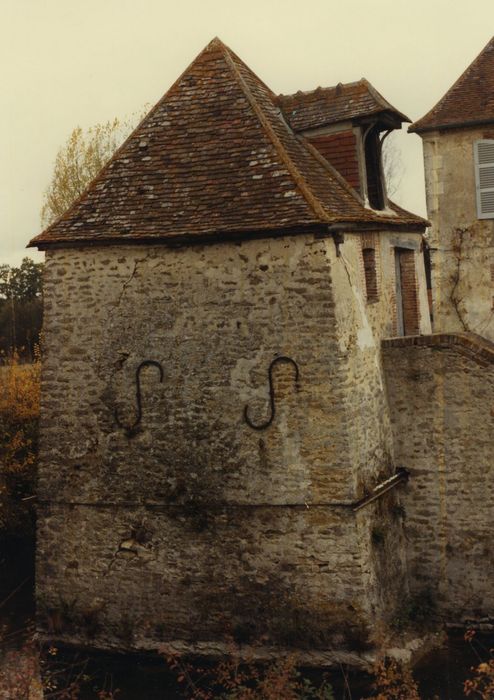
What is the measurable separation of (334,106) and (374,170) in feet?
4.11

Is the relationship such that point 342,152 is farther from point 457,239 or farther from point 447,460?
point 457,239

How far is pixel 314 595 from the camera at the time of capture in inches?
485

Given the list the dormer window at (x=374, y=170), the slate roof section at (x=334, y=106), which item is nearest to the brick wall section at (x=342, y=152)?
the slate roof section at (x=334, y=106)

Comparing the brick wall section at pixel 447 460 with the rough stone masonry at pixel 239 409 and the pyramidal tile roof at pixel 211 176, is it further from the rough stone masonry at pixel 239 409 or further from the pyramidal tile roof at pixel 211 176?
the pyramidal tile roof at pixel 211 176

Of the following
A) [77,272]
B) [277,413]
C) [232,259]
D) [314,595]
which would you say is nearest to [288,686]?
[314,595]

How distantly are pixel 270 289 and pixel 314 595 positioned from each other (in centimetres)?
414

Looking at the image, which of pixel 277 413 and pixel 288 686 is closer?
pixel 288 686

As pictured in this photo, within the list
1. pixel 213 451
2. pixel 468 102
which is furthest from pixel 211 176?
pixel 468 102

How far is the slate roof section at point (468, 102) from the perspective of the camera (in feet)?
59.3

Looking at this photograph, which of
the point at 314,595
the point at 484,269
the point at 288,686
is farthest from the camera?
the point at 484,269

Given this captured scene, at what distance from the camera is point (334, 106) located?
14.5 metres

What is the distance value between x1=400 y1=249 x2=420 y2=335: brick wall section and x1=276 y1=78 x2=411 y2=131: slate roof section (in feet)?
7.51

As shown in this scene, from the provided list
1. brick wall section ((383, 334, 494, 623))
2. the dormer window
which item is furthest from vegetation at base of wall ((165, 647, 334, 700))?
the dormer window

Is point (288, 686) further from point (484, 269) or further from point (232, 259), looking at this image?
point (484, 269)
